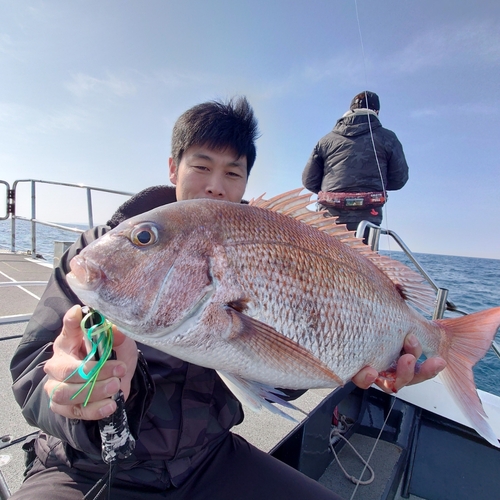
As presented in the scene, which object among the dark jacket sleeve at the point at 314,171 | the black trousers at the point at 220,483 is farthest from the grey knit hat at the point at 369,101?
the black trousers at the point at 220,483

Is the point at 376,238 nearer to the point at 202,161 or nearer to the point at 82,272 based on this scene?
the point at 202,161

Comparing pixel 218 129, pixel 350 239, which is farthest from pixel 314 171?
pixel 350 239

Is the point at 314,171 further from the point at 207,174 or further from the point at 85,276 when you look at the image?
the point at 85,276

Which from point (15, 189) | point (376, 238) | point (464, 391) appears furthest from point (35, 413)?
point (15, 189)

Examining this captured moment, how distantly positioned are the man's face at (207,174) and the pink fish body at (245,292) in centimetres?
53

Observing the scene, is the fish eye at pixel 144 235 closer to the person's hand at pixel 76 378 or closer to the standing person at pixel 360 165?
the person's hand at pixel 76 378

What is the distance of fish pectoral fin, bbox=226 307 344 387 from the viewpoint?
984mm

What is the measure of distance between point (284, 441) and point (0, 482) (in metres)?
1.38

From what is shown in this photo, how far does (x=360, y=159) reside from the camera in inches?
142

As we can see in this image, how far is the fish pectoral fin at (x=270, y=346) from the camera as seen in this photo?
98cm

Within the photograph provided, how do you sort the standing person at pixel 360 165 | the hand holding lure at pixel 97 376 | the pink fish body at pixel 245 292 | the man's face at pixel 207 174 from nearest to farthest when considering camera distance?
the hand holding lure at pixel 97 376, the pink fish body at pixel 245 292, the man's face at pixel 207 174, the standing person at pixel 360 165

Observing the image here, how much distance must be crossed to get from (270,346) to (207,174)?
1162mm

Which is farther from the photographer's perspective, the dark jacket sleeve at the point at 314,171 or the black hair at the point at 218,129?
the dark jacket sleeve at the point at 314,171

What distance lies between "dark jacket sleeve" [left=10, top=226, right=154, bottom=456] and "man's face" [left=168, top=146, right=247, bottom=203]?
83cm
